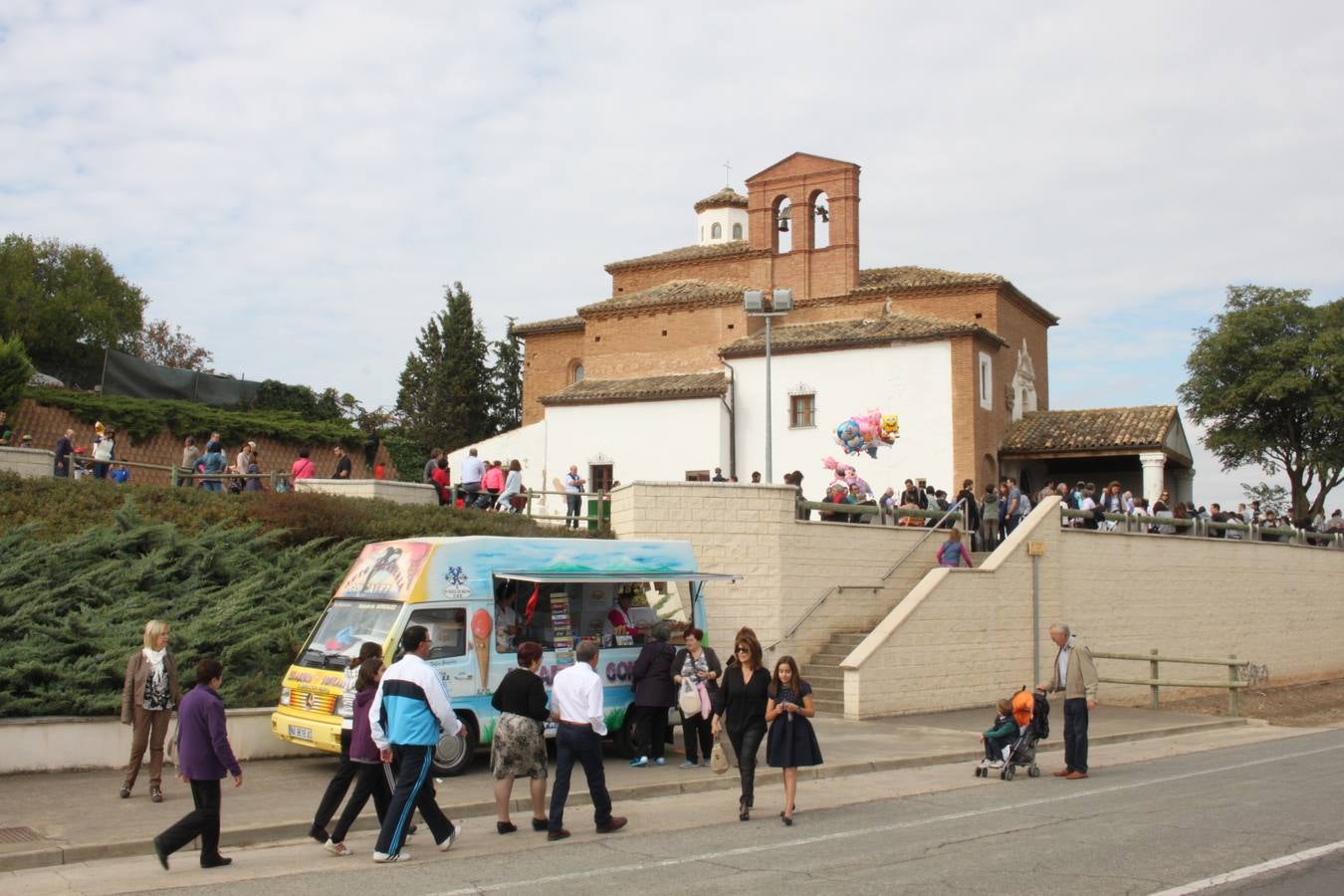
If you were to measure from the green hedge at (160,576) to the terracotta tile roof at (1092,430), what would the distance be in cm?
2127

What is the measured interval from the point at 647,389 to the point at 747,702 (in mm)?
26682

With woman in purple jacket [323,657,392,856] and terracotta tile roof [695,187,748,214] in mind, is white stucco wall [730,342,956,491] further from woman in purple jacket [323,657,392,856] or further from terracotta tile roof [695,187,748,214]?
woman in purple jacket [323,657,392,856]

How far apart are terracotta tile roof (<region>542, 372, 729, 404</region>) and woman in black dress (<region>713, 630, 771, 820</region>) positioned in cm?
2521

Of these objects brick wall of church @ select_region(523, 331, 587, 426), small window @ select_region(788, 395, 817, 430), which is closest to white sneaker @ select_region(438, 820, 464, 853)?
small window @ select_region(788, 395, 817, 430)

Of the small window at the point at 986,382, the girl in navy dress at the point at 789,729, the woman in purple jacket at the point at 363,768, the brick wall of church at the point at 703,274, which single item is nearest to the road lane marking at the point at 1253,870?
the girl in navy dress at the point at 789,729

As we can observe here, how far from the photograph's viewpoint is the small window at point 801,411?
121 ft

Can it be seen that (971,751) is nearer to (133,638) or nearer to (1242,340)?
(133,638)

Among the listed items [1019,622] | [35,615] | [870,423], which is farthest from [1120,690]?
[35,615]

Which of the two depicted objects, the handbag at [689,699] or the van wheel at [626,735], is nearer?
the handbag at [689,699]

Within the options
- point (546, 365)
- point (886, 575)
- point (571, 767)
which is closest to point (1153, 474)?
point (886, 575)

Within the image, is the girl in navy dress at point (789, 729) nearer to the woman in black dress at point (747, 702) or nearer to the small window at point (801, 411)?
the woman in black dress at point (747, 702)

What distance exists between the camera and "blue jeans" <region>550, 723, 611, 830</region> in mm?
10781

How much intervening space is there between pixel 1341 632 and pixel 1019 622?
17.7 m

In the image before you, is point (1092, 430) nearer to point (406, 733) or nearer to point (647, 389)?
point (647, 389)
